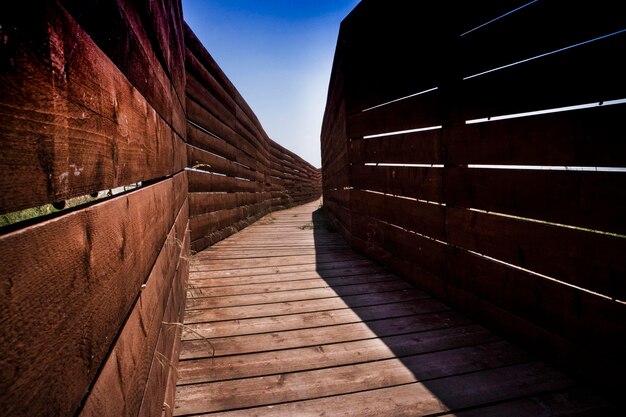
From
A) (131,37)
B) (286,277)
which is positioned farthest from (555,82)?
(286,277)


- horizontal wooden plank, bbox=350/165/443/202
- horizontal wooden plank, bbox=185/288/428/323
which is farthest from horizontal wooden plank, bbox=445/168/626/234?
horizontal wooden plank, bbox=185/288/428/323

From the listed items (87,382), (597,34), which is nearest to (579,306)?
(597,34)

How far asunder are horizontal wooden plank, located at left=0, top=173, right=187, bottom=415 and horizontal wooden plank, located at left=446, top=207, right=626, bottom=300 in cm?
197

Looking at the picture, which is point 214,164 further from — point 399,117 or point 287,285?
point 399,117

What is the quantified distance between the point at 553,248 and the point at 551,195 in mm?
286

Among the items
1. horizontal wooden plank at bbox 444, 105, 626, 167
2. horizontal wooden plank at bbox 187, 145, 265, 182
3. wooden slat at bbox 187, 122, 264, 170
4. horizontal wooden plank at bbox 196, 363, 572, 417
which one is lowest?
horizontal wooden plank at bbox 196, 363, 572, 417

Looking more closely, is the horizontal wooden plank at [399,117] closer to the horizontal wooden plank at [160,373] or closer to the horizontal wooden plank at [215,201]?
the horizontal wooden plank at [215,201]

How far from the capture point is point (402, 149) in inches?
118

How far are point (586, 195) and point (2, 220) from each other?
2084 millimetres

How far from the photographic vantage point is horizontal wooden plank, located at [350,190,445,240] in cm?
258

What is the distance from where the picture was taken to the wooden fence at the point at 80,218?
38 cm

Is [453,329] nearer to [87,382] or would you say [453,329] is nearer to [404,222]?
[404,222]

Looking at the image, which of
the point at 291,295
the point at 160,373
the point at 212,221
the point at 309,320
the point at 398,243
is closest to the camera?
the point at 160,373

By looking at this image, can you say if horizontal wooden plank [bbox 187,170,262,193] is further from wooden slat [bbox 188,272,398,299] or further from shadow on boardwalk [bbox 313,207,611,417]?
shadow on boardwalk [bbox 313,207,611,417]
